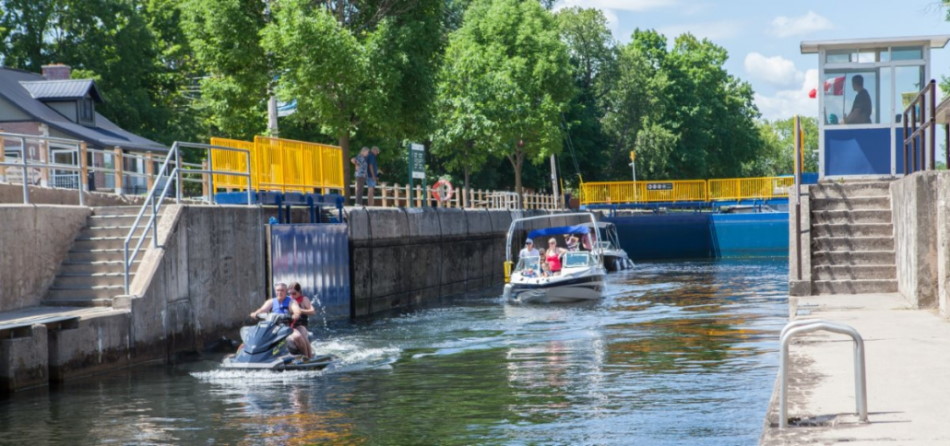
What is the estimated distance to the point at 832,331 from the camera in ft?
25.4

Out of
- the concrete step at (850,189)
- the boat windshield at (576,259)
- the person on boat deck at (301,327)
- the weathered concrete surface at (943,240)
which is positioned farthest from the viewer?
the boat windshield at (576,259)

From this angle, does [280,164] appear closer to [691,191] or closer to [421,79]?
[421,79]

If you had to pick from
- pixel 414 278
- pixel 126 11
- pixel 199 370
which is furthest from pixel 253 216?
pixel 126 11

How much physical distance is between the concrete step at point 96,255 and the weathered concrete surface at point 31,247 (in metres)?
0.15

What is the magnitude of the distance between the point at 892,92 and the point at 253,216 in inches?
484

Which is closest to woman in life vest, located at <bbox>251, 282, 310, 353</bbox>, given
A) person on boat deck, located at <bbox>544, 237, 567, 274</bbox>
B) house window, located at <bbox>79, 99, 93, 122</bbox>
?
person on boat deck, located at <bbox>544, 237, 567, 274</bbox>

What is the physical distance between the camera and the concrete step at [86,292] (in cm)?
1864

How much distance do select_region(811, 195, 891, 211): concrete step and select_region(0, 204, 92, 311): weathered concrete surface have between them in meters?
12.6

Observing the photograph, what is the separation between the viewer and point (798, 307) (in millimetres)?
15039

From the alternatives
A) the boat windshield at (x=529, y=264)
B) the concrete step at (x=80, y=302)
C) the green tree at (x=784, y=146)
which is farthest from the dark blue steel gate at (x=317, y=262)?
the green tree at (x=784, y=146)

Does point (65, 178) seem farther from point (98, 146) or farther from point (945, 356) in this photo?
point (945, 356)

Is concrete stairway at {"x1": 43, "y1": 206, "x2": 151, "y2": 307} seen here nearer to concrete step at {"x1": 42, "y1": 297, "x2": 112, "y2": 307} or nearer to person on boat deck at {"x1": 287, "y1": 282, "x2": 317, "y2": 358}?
concrete step at {"x1": 42, "y1": 297, "x2": 112, "y2": 307}

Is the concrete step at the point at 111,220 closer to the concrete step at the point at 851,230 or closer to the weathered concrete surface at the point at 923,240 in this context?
the concrete step at the point at 851,230

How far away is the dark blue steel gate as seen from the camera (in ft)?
83.8
